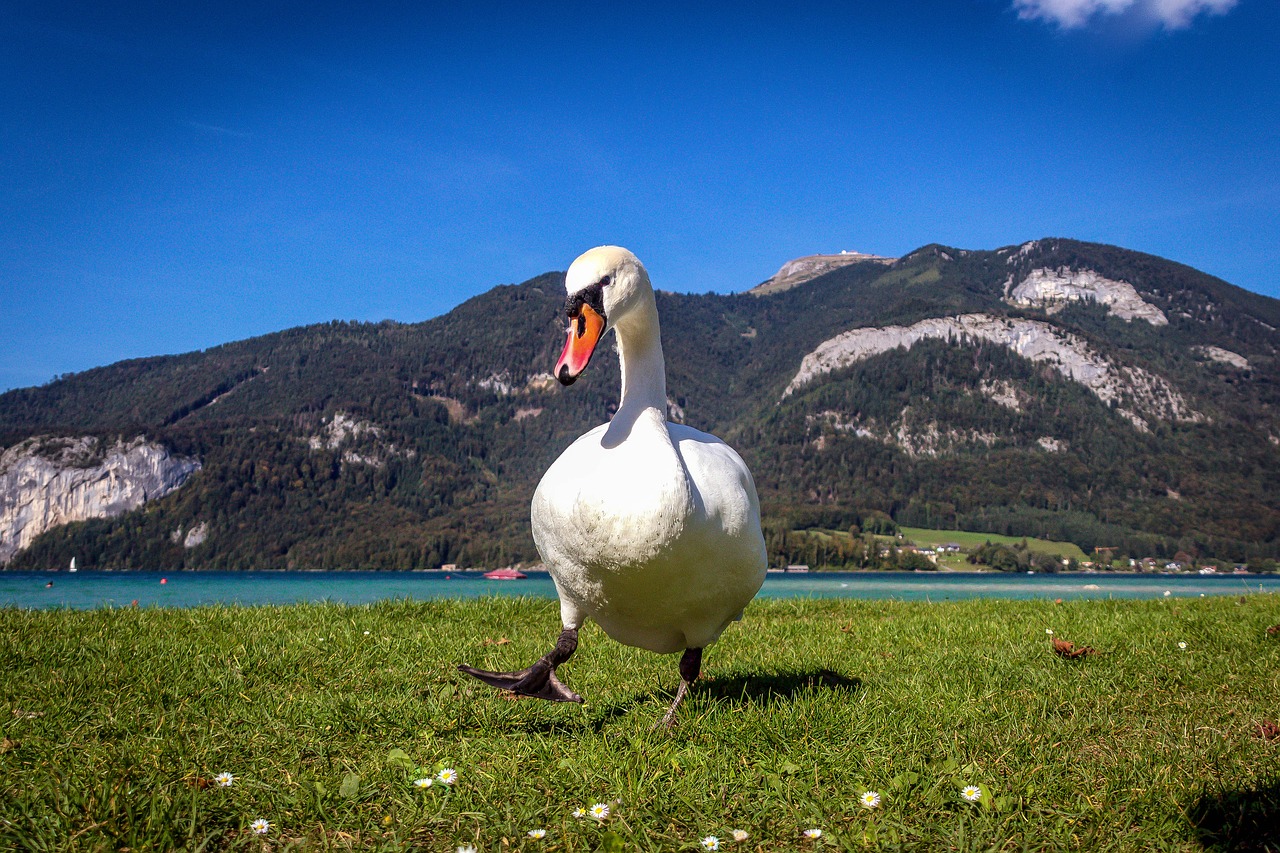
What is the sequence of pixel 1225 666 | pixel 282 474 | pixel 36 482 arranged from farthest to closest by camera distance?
pixel 282 474
pixel 36 482
pixel 1225 666

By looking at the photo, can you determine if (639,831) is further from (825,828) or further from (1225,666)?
(1225,666)

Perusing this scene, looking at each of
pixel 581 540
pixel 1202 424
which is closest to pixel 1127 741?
pixel 581 540

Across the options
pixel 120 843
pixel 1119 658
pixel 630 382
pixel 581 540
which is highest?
pixel 630 382

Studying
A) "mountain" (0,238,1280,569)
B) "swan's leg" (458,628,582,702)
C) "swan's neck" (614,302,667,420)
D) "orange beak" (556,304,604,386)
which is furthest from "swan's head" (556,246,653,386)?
"mountain" (0,238,1280,569)

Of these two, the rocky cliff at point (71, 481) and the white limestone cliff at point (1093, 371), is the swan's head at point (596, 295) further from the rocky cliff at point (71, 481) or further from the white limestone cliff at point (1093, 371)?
the white limestone cliff at point (1093, 371)

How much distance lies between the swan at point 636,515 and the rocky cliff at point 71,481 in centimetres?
17606

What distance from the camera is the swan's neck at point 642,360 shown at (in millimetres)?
5184

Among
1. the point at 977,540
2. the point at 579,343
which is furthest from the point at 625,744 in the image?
the point at 977,540

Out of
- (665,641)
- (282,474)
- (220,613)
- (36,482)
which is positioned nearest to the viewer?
(665,641)

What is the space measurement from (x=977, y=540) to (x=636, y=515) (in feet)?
481

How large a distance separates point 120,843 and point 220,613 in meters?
6.55

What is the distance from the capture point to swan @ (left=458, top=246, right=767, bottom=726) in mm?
4402

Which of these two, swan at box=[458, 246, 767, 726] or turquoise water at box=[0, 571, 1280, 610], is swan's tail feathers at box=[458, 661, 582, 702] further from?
turquoise water at box=[0, 571, 1280, 610]

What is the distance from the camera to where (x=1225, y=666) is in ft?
20.4
